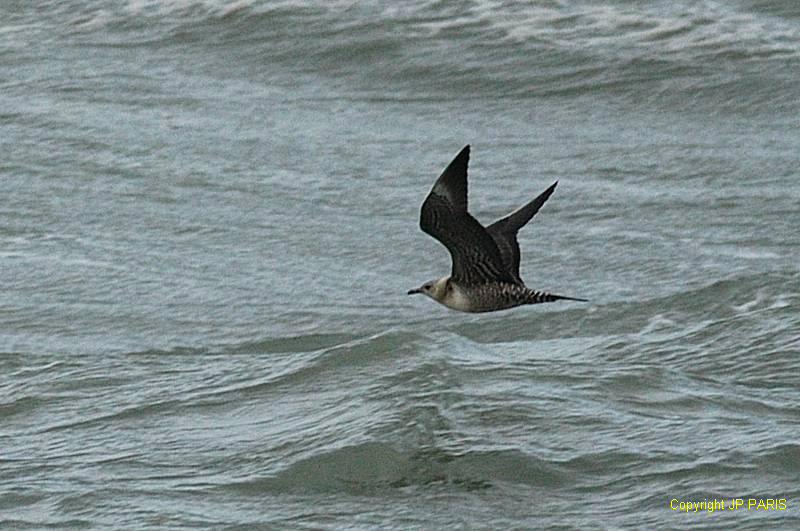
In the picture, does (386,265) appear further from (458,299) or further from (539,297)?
(539,297)

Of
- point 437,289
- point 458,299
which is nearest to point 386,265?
point 437,289

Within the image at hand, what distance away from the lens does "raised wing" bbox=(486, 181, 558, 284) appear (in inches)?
345

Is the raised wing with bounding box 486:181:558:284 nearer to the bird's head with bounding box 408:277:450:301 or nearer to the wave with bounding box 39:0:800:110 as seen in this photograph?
the bird's head with bounding box 408:277:450:301

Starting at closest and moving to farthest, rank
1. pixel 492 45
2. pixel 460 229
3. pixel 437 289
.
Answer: pixel 460 229
pixel 437 289
pixel 492 45

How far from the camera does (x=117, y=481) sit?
8.75 metres

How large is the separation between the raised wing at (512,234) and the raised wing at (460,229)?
6 centimetres

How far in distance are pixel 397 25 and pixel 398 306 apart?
4714 millimetres

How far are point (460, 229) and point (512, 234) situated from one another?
665mm

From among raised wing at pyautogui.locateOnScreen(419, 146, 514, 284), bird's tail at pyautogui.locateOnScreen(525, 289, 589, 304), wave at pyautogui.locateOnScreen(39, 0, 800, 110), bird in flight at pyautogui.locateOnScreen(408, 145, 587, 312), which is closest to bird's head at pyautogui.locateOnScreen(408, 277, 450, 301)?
bird in flight at pyautogui.locateOnScreen(408, 145, 587, 312)

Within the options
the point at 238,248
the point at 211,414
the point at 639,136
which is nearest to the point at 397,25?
the point at 639,136

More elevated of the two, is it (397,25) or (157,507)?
(397,25)

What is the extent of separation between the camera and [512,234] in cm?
901

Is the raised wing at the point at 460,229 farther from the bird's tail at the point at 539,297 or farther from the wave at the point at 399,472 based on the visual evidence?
the wave at the point at 399,472

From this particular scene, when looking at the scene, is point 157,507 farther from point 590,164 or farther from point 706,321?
point 590,164
